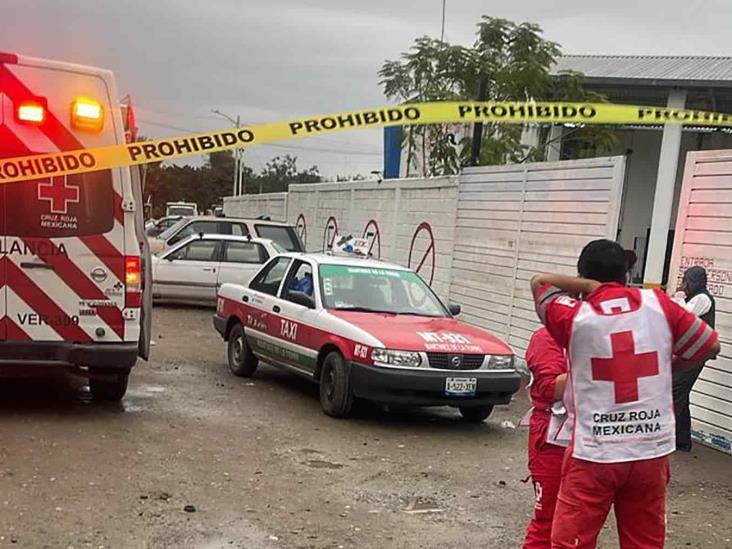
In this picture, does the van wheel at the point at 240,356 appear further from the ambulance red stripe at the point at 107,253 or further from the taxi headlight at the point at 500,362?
the taxi headlight at the point at 500,362

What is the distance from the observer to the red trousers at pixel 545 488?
12.0 ft

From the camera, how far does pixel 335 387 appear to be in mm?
7410

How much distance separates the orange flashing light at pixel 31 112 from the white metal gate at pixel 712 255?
593cm

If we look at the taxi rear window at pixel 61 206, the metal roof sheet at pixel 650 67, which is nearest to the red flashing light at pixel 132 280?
the taxi rear window at pixel 61 206

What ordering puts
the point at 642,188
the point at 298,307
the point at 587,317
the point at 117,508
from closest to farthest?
1. the point at 587,317
2. the point at 117,508
3. the point at 298,307
4. the point at 642,188

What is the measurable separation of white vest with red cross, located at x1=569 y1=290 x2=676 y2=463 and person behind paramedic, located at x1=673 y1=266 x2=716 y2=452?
387cm

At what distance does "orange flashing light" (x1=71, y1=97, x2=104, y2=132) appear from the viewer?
6.37 metres

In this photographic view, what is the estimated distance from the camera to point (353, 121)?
6234 mm

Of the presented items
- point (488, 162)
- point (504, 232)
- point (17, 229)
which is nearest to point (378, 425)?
point (17, 229)

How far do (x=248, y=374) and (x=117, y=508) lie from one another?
4.46m

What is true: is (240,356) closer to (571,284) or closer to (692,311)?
(692,311)

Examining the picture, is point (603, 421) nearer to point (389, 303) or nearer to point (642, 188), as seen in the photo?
point (389, 303)

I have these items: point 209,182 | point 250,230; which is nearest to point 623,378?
point 250,230

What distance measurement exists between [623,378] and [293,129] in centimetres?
366
